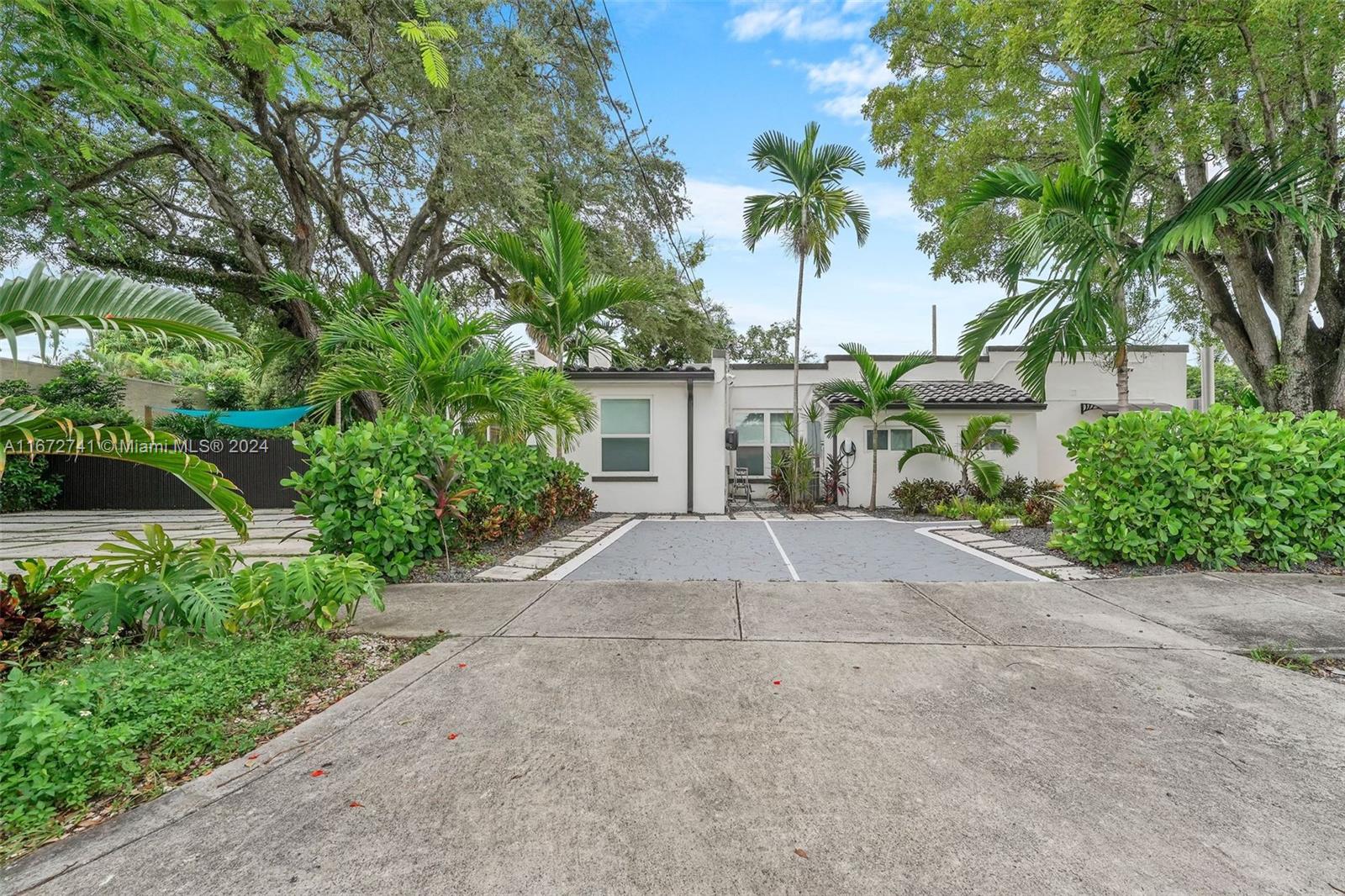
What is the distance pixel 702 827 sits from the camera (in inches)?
66.3

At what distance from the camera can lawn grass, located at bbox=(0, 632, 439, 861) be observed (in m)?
1.75

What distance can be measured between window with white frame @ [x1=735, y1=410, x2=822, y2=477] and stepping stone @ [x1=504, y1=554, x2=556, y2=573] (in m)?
7.82

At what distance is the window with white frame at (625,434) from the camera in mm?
9430

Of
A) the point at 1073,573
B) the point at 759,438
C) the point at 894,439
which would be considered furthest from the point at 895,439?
the point at 1073,573

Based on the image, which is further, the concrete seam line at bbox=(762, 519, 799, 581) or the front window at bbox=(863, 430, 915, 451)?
the front window at bbox=(863, 430, 915, 451)

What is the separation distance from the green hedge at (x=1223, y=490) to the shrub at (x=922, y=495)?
14.2 ft

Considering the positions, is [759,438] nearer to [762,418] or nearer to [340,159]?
[762,418]

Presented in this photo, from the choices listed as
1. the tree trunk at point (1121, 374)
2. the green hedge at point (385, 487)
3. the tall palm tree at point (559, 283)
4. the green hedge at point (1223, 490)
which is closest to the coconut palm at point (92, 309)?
the green hedge at point (385, 487)

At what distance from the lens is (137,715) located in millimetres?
2100

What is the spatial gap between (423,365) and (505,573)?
2.11 m

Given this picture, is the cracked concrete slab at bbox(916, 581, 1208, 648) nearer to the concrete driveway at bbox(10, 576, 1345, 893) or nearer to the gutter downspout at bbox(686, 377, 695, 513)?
the concrete driveway at bbox(10, 576, 1345, 893)

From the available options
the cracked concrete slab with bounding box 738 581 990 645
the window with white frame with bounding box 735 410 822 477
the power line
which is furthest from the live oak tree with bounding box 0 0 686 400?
the cracked concrete slab with bounding box 738 581 990 645

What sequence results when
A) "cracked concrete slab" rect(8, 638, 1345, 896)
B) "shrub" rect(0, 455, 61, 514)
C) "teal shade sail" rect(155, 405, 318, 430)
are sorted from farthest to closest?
"teal shade sail" rect(155, 405, 318, 430) < "shrub" rect(0, 455, 61, 514) < "cracked concrete slab" rect(8, 638, 1345, 896)

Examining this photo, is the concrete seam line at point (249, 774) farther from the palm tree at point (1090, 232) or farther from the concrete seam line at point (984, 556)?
the palm tree at point (1090, 232)
